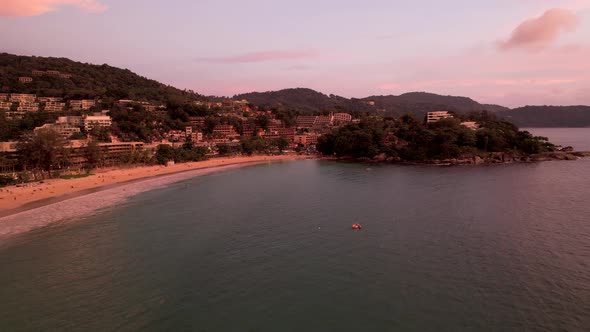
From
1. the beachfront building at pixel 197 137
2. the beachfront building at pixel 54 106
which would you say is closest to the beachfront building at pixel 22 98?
the beachfront building at pixel 54 106

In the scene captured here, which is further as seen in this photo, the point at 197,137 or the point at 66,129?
the point at 197,137

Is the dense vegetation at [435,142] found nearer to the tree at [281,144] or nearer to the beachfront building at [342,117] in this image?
the tree at [281,144]

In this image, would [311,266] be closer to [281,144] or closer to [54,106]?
[281,144]

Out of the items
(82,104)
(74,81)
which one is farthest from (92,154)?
(74,81)

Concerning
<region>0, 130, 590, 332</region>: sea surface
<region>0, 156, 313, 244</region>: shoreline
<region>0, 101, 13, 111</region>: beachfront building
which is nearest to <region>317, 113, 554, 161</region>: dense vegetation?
<region>0, 130, 590, 332</region>: sea surface

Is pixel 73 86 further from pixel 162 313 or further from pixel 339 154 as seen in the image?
pixel 162 313

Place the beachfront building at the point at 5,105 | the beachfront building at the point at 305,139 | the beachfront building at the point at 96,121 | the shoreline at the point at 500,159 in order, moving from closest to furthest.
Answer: the shoreline at the point at 500,159 < the beachfront building at the point at 96,121 < the beachfront building at the point at 5,105 < the beachfront building at the point at 305,139

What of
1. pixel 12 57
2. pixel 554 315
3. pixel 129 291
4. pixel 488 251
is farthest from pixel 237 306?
pixel 12 57
